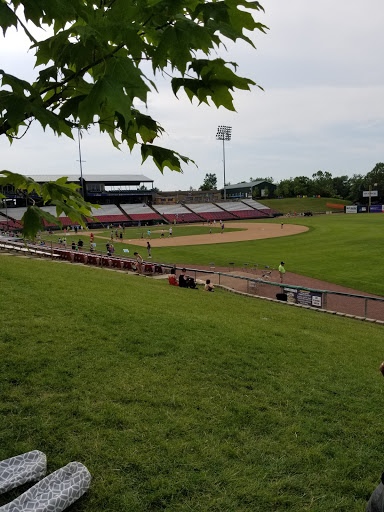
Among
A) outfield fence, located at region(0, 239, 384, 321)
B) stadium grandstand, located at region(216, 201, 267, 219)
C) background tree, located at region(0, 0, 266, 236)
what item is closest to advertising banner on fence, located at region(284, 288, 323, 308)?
outfield fence, located at region(0, 239, 384, 321)

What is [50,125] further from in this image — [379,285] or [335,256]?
[335,256]

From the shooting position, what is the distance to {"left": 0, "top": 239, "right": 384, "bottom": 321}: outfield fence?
1692 centimetres

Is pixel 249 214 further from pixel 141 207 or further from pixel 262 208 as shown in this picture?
pixel 141 207

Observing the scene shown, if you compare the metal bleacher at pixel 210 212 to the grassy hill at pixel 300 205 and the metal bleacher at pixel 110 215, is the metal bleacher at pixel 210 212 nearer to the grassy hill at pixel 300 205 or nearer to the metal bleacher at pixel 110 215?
the metal bleacher at pixel 110 215

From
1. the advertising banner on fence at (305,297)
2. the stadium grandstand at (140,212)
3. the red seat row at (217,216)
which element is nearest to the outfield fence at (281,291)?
the advertising banner on fence at (305,297)

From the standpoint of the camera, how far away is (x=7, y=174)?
3.22 metres

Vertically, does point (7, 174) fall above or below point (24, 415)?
above

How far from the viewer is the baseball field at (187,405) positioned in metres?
3.86

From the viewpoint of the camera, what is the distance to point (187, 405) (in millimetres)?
5332

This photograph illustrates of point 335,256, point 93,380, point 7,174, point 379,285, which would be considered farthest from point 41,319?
point 335,256

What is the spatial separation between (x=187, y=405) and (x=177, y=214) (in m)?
86.5

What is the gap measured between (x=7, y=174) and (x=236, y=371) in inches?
201

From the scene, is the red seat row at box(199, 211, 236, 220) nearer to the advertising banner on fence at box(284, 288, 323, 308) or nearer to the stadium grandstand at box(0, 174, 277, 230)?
the stadium grandstand at box(0, 174, 277, 230)

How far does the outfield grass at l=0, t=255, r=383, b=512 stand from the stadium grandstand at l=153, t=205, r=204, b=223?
78112 millimetres
